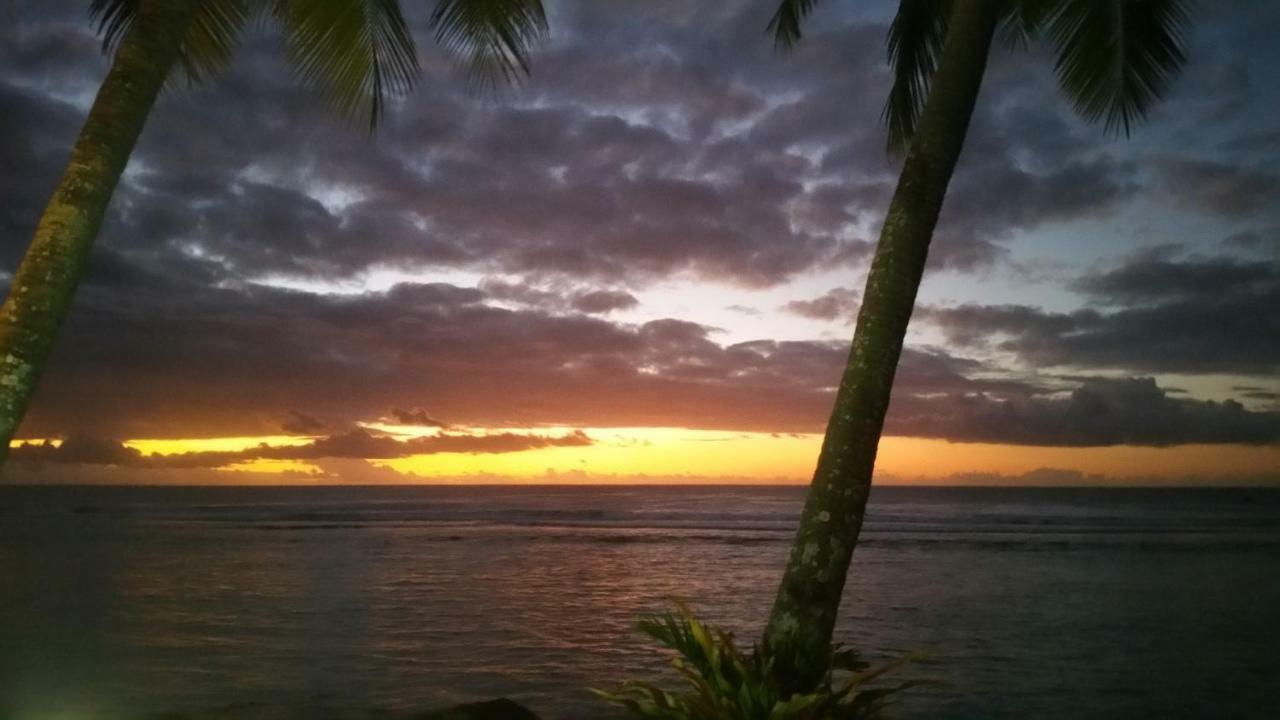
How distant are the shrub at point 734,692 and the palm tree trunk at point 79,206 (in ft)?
11.1

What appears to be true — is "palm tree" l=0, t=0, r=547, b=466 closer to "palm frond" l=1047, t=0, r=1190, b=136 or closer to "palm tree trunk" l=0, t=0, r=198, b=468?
"palm tree trunk" l=0, t=0, r=198, b=468

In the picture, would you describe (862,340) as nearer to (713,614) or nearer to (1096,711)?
(1096,711)

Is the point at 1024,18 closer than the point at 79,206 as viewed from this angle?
No

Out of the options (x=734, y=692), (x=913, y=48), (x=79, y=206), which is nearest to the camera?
(x=734, y=692)

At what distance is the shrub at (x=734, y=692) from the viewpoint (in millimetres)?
4531

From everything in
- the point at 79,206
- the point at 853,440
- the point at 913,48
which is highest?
the point at 913,48

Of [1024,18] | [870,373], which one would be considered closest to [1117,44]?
[1024,18]

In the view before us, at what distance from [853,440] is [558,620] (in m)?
13.3

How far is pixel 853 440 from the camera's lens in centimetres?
511

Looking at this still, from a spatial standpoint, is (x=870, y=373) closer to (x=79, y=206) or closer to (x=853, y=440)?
(x=853, y=440)

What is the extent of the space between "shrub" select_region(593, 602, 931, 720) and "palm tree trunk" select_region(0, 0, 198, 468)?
3397 mm

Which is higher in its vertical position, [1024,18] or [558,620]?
[1024,18]

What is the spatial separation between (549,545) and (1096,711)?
25.1 m

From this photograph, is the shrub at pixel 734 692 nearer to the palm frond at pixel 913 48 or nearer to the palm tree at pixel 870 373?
the palm tree at pixel 870 373
